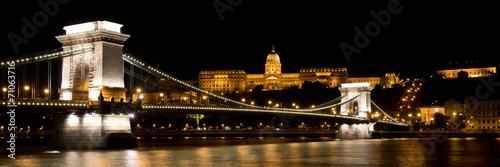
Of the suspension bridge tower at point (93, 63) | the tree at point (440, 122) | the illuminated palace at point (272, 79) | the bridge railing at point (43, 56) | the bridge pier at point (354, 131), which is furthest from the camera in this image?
the illuminated palace at point (272, 79)

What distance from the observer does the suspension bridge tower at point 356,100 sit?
6644 centimetres

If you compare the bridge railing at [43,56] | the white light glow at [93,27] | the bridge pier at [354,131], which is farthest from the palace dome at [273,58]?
the bridge railing at [43,56]

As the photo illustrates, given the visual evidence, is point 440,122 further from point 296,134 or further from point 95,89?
point 95,89

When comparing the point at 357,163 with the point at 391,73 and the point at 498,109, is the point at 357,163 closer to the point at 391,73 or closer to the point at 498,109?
the point at 498,109

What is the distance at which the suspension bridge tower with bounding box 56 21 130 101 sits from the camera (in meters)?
34.4

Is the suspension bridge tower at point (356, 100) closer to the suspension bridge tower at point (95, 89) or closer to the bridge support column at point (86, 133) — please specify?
the suspension bridge tower at point (95, 89)

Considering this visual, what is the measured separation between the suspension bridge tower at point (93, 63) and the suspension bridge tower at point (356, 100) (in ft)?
115

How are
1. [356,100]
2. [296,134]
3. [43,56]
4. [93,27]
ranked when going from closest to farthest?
[43,56] < [93,27] < [356,100] < [296,134]

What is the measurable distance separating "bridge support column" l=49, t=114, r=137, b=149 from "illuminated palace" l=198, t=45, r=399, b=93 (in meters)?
135

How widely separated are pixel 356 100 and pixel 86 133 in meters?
40.5

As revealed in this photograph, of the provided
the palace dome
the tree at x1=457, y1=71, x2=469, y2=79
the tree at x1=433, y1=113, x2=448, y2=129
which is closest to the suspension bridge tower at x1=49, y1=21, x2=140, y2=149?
the tree at x1=433, y1=113, x2=448, y2=129

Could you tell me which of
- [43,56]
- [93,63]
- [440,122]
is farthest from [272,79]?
[43,56]

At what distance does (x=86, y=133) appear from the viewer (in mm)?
33500

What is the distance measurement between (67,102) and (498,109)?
68.1 m
